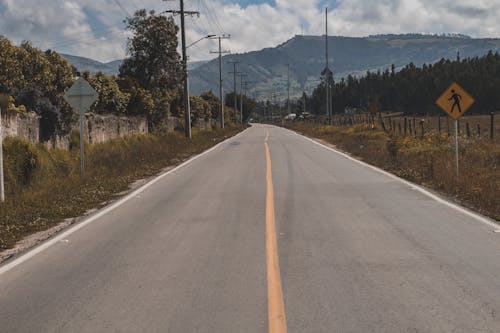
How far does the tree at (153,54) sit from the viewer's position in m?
38.6

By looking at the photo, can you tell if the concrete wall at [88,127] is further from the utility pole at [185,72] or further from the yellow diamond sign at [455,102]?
the yellow diamond sign at [455,102]

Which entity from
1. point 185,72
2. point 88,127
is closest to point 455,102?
point 88,127

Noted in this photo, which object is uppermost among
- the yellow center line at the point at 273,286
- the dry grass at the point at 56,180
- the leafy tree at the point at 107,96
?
the leafy tree at the point at 107,96

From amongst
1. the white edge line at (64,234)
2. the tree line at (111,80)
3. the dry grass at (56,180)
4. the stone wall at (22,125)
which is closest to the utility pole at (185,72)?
the tree line at (111,80)

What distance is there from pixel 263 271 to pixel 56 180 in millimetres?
10468

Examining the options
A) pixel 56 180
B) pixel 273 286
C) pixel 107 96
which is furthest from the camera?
pixel 107 96

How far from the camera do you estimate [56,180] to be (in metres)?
15.6

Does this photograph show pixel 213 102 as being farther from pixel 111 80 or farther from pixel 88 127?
pixel 88 127

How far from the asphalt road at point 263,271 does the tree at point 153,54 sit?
92.9ft

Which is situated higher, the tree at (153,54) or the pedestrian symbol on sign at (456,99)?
the tree at (153,54)

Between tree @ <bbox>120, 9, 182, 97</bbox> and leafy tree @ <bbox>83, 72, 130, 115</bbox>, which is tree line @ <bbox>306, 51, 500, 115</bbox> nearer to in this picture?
tree @ <bbox>120, 9, 182, 97</bbox>

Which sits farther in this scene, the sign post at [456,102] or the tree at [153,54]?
the tree at [153,54]

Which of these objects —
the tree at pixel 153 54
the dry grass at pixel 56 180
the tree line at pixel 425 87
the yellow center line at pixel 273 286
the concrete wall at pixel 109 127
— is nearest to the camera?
the yellow center line at pixel 273 286

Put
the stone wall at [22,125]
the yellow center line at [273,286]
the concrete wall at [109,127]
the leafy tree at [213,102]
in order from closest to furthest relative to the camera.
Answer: the yellow center line at [273,286]
the stone wall at [22,125]
the concrete wall at [109,127]
the leafy tree at [213,102]
